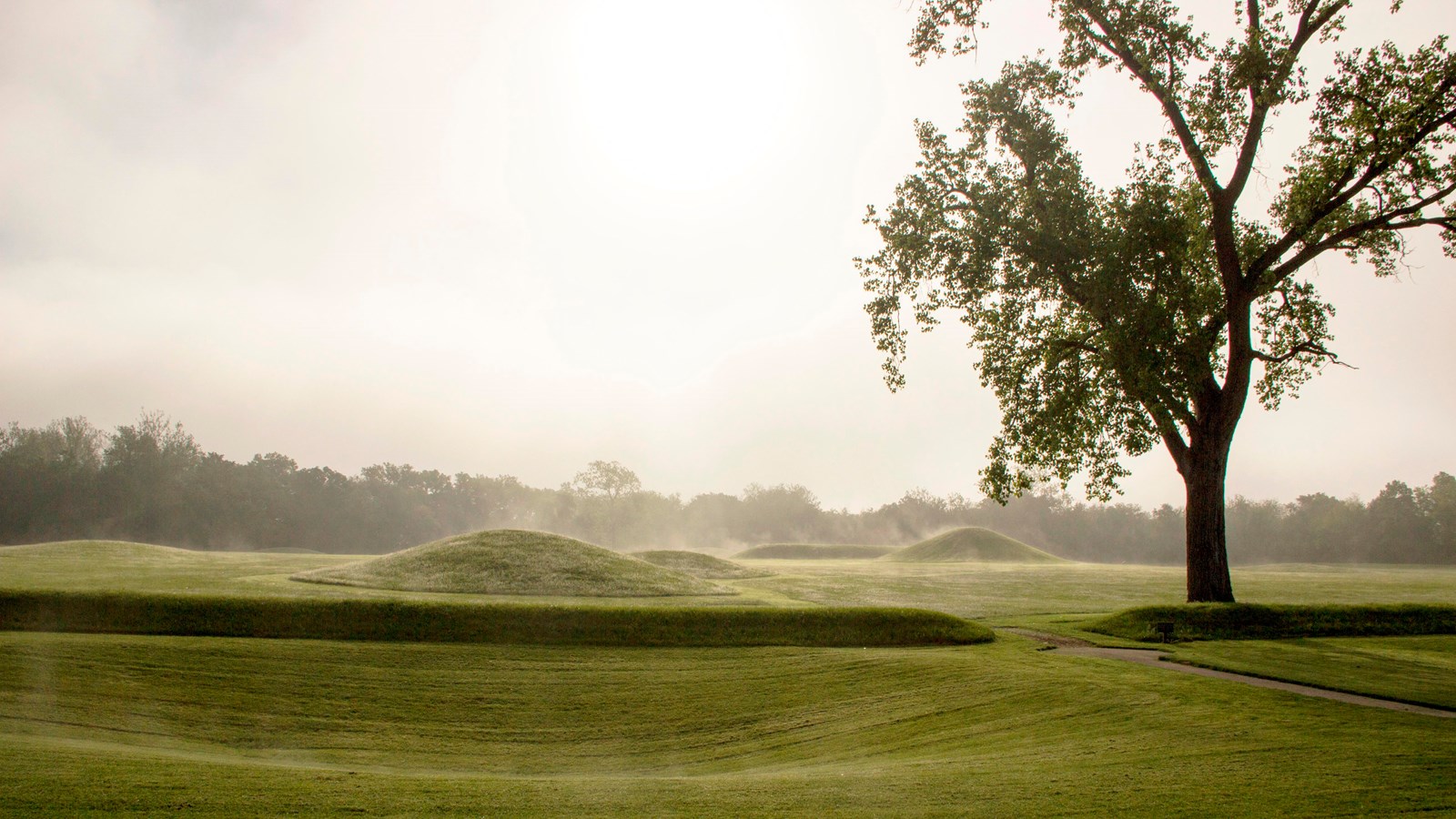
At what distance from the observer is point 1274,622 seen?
20984mm

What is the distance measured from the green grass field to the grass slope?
0.05 metres

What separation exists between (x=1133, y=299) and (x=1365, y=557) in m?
91.6

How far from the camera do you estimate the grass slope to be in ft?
23.5

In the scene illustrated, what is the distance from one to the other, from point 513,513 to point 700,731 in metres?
114

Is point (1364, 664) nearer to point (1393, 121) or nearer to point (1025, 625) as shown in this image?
point (1025, 625)

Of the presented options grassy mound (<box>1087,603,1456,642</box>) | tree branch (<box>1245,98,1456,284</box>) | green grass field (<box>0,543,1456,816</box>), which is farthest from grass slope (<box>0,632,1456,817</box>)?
tree branch (<box>1245,98,1456,284</box>)

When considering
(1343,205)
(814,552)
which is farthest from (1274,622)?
(814,552)

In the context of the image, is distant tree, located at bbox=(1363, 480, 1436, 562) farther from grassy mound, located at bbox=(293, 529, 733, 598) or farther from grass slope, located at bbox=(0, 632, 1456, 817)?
grass slope, located at bbox=(0, 632, 1456, 817)

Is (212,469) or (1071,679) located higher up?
(212,469)

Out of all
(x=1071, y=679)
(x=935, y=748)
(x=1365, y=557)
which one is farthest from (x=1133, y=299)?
(x=1365, y=557)

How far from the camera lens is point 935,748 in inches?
419

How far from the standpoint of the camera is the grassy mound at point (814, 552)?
76562mm

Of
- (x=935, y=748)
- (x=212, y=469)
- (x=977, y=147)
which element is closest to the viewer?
(x=935, y=748)

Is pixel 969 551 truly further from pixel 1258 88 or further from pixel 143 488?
pixel 143 488
